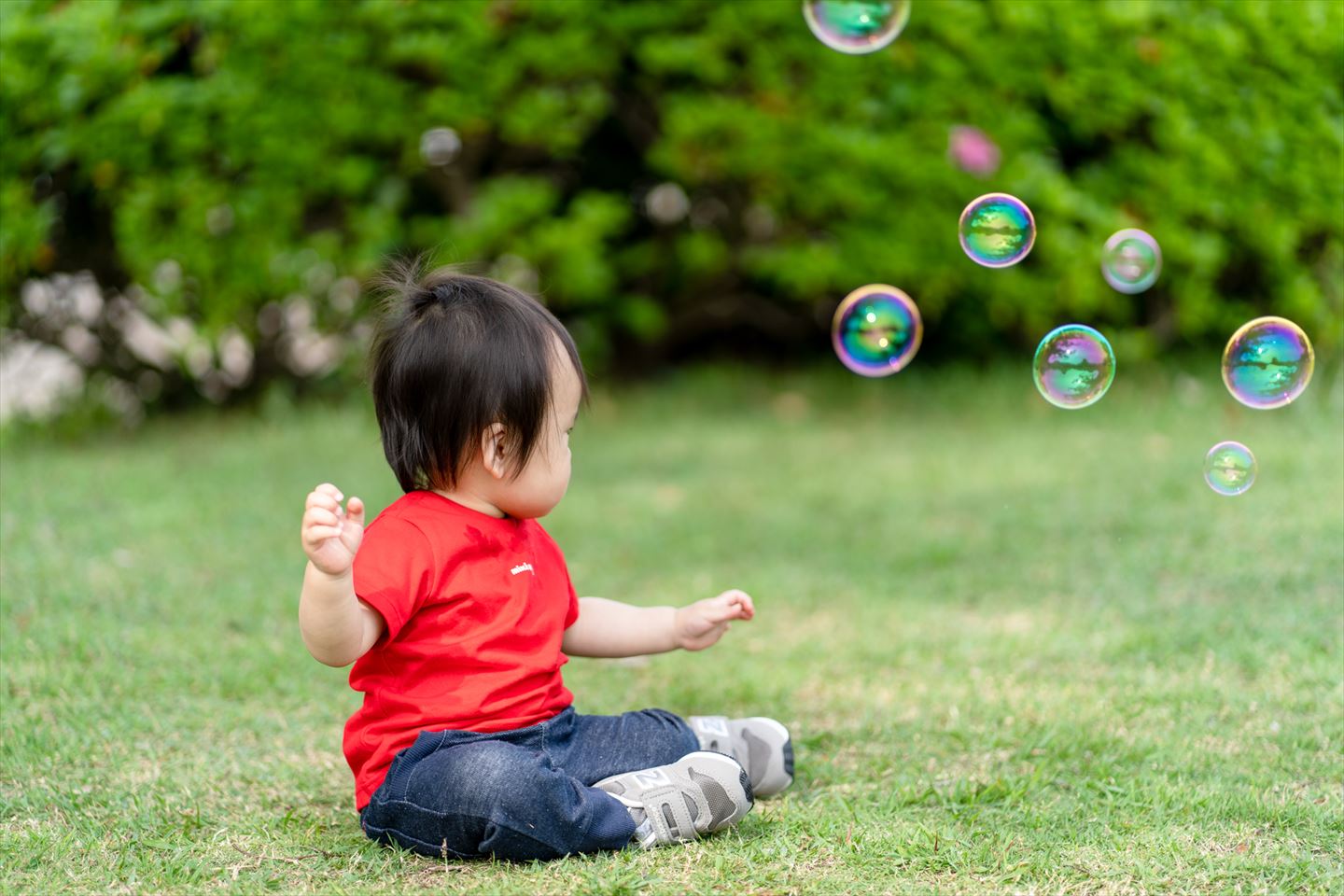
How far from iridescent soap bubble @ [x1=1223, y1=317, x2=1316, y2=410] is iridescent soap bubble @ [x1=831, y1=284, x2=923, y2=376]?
0.82 metres

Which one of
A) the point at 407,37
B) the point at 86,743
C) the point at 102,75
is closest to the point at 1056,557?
the point at 86,743

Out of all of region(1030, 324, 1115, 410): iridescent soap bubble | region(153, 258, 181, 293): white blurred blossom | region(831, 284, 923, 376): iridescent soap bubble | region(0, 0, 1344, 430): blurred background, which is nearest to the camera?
region(1030, 324, 1115, 410): iridescent soap bubble

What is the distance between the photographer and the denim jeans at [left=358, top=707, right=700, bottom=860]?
7.29 feet

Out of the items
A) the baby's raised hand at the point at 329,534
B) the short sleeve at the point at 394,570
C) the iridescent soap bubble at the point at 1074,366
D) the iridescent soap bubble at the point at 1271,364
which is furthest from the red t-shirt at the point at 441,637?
the iridescent soap bubble at the point at 1271,364

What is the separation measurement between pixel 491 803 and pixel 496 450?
56 cm

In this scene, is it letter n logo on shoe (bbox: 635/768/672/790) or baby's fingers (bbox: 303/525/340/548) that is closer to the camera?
baby's fingers (bbox: 303/525/340/548)

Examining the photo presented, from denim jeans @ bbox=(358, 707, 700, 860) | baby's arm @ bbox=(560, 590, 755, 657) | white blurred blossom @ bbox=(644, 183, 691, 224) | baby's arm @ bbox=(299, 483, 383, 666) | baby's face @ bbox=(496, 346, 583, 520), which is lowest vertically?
denim jeans @ bbox=(358, 707, 700, 860)

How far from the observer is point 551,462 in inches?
94.9

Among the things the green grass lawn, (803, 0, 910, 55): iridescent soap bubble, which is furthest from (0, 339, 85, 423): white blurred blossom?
(803, 0, 910, 55): iridescent soap bubble

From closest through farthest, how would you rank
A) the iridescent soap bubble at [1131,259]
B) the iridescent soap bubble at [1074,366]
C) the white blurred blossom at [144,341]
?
the iridescent soap bubble at [1074,366] < the iridescent soap bubble at [1131,259] < the white blurred blossom at [144,341]

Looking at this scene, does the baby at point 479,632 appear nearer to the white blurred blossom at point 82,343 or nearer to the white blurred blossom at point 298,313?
the white blurred blossom at point 298,313

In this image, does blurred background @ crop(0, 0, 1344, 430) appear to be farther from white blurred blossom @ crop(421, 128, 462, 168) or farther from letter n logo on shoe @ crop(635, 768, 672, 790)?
letter n logo on shoe @ crop(635, 768, 672, 790)

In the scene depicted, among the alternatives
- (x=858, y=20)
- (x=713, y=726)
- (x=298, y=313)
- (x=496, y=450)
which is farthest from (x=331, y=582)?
(x=298, y=313)

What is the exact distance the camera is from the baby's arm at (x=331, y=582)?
2.09m
